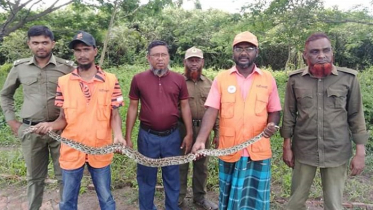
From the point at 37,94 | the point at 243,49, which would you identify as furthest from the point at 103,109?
the point at 243,49

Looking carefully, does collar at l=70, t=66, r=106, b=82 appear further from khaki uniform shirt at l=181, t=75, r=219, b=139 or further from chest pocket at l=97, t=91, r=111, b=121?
khaki uniform shirt at l=181, t=75, r=219, b=139

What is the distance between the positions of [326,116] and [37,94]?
3.19m

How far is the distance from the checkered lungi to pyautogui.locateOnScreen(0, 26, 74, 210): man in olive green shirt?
→ 2006mm

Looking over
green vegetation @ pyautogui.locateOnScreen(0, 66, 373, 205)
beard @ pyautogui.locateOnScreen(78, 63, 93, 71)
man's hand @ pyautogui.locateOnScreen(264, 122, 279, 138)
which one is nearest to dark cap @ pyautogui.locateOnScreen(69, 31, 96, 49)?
beard @ pyautogui.locateOnScreen(78, 63, 93, 71)

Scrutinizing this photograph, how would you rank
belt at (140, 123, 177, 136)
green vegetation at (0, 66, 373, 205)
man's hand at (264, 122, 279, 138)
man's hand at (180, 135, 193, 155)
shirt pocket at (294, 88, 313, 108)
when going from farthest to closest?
1. green vegetation at (0, 66, 373, 205)
2. man's hand at (180, 135, 193, 155)
3. belt at (140, 123, 177, 136)
4. shirt pocket at (294, 88, 313, 108)
5. man's hand at (264, 122, 279, 138)

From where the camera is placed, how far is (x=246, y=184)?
3451 millimetres

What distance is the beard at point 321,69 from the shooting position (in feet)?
10.6

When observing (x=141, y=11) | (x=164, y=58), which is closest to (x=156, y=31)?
(x=141, y=11)

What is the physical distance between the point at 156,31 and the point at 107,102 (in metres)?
16.7

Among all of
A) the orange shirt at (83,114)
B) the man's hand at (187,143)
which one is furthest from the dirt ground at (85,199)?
the orange shirt at (83,114)

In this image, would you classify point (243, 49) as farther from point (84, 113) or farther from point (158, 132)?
point (84, 113)

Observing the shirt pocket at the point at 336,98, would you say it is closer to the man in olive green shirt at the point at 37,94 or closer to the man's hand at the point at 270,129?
the man's hand at the point at 270,129

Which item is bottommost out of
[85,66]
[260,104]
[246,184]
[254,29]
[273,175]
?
[273,175]

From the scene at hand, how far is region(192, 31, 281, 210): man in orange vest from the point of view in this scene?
10.8 feet
